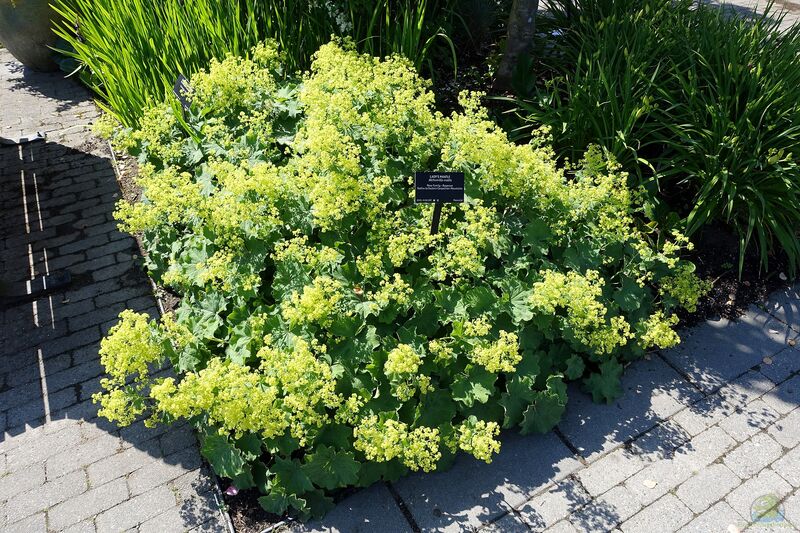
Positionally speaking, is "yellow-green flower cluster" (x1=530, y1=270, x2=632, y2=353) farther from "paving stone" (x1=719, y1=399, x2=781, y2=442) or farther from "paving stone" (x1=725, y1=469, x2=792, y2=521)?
"paving stone" (x1=725, y1=469, x2=792, y2=521)

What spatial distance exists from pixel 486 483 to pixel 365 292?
1092 mm

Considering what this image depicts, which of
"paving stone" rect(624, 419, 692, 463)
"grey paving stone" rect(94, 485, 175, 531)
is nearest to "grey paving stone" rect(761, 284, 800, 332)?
"paving stone" rect(624, 419, 692, 463)

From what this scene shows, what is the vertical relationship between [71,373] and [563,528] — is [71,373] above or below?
below

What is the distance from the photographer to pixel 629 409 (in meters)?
3.12

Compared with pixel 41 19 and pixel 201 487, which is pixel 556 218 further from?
pixel 41 19

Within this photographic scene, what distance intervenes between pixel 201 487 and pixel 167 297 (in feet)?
4.69

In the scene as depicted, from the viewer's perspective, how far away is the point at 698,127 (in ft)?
12.6

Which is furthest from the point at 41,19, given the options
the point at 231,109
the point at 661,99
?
the point at 661,99

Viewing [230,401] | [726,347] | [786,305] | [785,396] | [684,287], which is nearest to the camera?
[230,401]

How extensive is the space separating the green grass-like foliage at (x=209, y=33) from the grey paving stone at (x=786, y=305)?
2.76 meters

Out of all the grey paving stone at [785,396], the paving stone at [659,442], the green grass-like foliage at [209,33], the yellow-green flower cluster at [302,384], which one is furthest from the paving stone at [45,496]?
the grey paving stone at [785,396]

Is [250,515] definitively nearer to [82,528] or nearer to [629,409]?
[82,528]

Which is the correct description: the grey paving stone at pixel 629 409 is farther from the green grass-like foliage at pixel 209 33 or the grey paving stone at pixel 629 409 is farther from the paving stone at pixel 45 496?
the green grass-like foliage at pixel 209 33

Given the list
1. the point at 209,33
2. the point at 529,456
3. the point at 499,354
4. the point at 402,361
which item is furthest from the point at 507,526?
the point at 209,33
